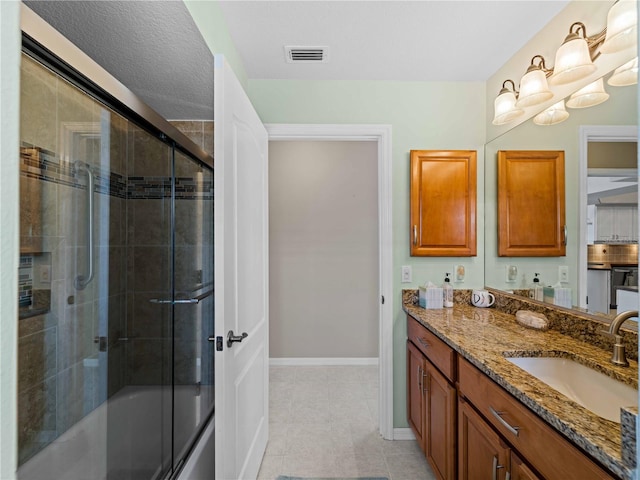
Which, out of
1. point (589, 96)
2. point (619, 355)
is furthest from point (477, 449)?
point (589, 96)

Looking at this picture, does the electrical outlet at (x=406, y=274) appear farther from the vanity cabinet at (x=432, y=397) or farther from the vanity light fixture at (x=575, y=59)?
the vanity light fixture at (x=575, y=59)

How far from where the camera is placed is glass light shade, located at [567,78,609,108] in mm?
1390

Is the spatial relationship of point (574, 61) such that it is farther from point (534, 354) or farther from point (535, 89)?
point (534, 354)

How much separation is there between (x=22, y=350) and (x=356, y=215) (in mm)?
2942

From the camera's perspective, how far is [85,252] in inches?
54.8

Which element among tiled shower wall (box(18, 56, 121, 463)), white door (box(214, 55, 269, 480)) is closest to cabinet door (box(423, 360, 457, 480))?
white door (box(214, 55, 269, 480))

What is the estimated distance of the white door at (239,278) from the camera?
1.25 m

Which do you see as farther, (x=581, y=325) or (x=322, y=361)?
(x=322, y=361)

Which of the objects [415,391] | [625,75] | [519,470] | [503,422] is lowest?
[415,391]

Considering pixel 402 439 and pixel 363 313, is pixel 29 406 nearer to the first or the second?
pixel 402 439

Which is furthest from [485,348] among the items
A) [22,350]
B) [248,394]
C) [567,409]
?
[22,350]

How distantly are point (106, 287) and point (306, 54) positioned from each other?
1687 millimetres

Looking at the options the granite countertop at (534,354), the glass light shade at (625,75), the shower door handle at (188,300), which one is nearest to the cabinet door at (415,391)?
the granite countertop at (534,354)

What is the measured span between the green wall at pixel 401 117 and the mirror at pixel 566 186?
0.24 ft
